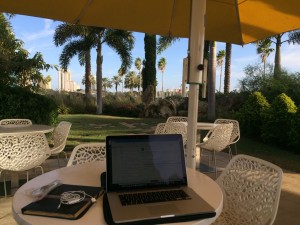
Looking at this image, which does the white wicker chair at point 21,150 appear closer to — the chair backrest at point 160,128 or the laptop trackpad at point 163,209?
the chair backrest at point 160,128

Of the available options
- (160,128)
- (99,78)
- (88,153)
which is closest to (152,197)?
(88,153)

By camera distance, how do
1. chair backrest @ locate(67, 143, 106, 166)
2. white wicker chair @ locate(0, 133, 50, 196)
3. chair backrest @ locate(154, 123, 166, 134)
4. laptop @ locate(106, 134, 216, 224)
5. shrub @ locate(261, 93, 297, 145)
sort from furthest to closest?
1. shrub @ locate(261, 93, 297, 145)
2. chair backrest @ locate(154, 123, 166, 134)
3. white wicker chair @ locate(0, 133, 50, 196)
4. chair backrest @ locate(67, 143, 106, 166)
5. laptop @ locate(106, 134, 216, 224)

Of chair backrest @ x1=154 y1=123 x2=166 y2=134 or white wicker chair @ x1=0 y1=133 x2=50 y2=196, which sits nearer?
white wicker chair @ x1=0 y1=133 x2=50 y2=196

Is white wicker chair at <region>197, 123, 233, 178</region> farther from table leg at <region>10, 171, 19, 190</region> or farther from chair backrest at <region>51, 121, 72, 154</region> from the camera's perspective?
table leg at <region>10, 171, 19, 190</region>

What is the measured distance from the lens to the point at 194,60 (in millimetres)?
2398

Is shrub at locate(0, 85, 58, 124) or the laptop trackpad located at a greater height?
shrub at locate(0, 85, 58, 124)

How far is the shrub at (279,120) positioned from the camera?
7.41 metres

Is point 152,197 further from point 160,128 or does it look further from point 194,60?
point 160,128

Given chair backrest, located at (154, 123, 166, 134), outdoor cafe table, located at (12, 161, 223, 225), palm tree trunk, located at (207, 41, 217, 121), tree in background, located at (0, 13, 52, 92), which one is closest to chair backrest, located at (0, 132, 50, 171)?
outdoor cafe table, located at (12, 161, 223, 225)

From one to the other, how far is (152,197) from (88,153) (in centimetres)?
113

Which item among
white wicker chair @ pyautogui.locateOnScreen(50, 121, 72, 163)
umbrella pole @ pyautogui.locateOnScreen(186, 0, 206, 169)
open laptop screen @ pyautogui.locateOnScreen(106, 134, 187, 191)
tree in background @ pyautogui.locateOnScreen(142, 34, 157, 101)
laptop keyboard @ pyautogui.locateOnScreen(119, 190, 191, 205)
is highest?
tree in background @ pyautogui.locateOnScreen(142, 34, 157, 101)

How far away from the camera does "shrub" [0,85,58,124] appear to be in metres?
5.82

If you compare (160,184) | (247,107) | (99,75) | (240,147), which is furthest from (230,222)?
(99,75)

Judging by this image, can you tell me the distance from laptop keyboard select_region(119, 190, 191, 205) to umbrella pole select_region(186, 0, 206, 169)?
1.06 meters
